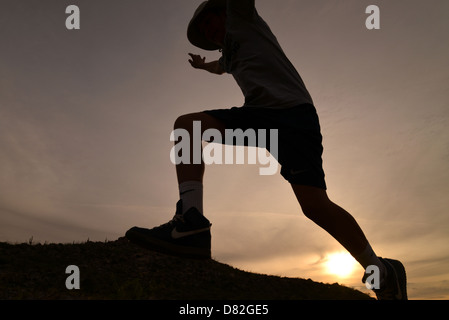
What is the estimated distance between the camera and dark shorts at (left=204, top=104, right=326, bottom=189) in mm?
3342

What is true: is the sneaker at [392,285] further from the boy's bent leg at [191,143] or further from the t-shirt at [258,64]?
the boy's bent leg at [191,143]

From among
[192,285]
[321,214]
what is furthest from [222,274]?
[321,214]

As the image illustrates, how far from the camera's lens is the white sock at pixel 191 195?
3062 mm

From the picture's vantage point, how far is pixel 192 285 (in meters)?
6.64

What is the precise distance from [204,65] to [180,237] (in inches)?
105

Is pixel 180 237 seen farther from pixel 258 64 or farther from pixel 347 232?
pixel 258 64

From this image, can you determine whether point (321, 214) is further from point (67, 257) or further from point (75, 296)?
point (67, 257)

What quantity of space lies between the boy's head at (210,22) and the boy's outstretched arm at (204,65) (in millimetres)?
322

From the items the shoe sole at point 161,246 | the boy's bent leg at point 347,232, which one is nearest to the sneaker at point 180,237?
the shoe sole at point 161,246

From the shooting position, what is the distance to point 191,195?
3086 mm

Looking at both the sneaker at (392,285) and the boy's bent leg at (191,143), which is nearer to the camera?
the boy's bent leg at (191,143)


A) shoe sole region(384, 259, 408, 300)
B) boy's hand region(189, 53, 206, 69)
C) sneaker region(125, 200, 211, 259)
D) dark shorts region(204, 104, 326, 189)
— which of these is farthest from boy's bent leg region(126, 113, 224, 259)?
shoe sole region(384, 259, 408, 300)

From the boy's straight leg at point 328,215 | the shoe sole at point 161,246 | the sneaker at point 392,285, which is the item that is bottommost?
the sneaker at point 392,285
